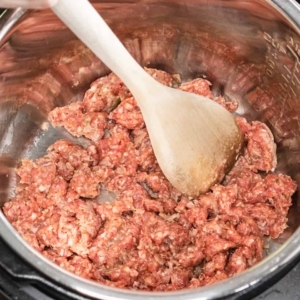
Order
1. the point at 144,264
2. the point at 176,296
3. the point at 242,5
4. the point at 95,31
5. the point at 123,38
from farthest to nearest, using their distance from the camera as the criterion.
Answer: the point at 123,38 < the point at 242,5 < the point at 144,264 < the point at 95,31 < the point at 176,296

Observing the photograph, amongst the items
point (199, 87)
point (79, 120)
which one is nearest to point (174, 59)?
point (199, 87)

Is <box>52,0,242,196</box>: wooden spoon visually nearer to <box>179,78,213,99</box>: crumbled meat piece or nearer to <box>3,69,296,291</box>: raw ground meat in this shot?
<box>3,69,296,291</box>: raw ground meat

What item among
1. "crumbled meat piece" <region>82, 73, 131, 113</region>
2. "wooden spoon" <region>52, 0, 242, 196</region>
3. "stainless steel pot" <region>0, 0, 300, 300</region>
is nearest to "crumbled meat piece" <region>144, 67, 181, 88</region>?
"stainless steel pot" <region>0, 0, 300, 300</region>

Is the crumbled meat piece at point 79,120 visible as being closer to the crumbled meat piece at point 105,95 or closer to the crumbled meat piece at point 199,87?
the crumbled meat piece at point 105,95

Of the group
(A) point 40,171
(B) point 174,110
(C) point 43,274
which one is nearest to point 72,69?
(A) point 40,171

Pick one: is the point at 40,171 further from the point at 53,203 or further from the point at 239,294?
the point at 239,294

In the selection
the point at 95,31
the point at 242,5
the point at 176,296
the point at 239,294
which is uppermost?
the point at 95,31

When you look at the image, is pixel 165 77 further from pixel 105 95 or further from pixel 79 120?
pixel 79 120
